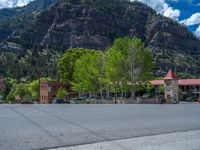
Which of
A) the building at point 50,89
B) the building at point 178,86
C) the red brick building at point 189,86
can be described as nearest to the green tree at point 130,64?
the building at point 178,86

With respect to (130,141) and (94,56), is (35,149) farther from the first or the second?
Answer: (94,56)

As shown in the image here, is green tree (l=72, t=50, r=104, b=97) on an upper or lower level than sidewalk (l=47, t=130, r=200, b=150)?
upper

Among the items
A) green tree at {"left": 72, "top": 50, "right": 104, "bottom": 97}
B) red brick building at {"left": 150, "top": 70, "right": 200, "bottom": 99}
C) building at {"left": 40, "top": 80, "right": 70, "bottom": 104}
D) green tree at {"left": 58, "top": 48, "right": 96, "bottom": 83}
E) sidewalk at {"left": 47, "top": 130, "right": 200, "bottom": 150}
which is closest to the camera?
sidewalk at {"left": 47, "top": 130, "right": 200, "bottom": 150}

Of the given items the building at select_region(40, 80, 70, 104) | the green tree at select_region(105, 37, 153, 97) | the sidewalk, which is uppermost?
the green tree at select_region(105, 37, 153, 97)

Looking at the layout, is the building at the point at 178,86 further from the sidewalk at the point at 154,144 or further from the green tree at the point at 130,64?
the sidewalk at the point at 154,144

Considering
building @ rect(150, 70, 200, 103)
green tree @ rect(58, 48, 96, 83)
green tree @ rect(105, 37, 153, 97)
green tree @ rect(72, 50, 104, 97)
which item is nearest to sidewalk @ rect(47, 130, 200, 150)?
green tree @ rect(105, 37, 153, 97)

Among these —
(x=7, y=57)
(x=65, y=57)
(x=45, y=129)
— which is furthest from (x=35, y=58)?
(x=45, y=129)

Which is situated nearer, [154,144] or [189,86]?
[154,144]

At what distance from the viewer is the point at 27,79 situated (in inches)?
5172

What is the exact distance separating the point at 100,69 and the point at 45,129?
1782 inches

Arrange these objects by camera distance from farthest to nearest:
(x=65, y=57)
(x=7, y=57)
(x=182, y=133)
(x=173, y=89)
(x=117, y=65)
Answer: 1. (x=7, y=57)
2. (x=173, y=89)
3. (x=65, y=57)
4. (x=117, y=65)
5. (x=182, y=133)

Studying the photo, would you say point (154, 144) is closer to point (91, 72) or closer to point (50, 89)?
point (91, 72)

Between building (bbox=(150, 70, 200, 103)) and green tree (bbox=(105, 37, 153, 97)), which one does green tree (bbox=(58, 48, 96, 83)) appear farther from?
building (bbox=(150, 70, 200, 103))

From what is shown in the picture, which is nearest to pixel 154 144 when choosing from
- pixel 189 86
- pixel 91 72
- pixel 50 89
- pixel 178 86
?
pixel 91 72
